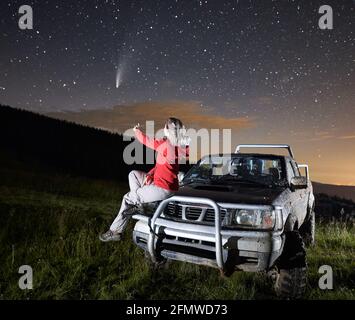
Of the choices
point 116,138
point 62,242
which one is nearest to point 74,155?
point 116,138

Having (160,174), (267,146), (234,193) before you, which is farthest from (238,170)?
(160,174)

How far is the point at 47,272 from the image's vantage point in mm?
4926

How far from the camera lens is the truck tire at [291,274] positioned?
14.9ft

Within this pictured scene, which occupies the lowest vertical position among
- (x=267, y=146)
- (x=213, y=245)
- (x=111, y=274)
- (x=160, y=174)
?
(x=111, y=274)

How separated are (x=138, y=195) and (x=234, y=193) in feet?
4.03

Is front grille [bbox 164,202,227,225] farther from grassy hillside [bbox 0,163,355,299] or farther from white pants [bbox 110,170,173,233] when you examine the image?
grassy hillside [bbox 0,163,355,299]

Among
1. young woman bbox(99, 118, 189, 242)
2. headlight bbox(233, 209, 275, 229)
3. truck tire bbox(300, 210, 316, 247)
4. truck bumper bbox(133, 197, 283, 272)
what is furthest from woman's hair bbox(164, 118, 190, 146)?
truck tire bbox(300, 210, 316, 247)

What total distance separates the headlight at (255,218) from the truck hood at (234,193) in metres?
0.12

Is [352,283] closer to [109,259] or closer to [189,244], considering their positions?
[189,244]

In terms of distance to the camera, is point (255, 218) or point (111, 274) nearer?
point (255, 218)

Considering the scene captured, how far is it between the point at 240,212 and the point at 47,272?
2473mm

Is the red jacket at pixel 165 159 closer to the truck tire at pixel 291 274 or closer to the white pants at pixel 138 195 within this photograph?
the white pants at pixel 138 195

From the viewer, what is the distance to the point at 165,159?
16.4ft

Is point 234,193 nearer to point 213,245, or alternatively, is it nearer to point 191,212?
point 191,212
